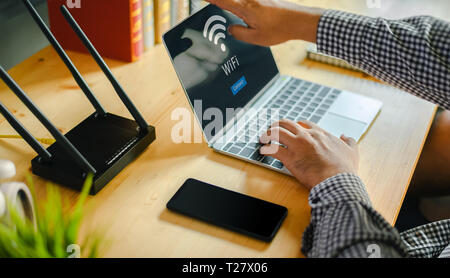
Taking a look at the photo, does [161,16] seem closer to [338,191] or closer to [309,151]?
[309,151]

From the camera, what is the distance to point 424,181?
4.57 ft

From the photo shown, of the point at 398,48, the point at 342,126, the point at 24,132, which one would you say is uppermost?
the point at 398,48

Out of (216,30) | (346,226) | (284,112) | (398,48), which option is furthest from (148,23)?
(346,226)

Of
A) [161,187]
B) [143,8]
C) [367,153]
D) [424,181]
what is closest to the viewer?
[161,187]

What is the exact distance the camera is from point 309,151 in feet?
2.90

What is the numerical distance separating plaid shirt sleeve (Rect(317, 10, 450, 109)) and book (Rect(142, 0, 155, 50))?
1.63ft

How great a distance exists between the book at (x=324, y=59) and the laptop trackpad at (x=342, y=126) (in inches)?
10.0

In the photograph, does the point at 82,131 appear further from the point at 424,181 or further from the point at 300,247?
the point at 424,181

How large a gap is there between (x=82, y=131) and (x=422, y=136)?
0.73 m

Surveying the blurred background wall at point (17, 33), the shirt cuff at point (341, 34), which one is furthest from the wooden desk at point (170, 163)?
the shirt cuff at point (341, 34)

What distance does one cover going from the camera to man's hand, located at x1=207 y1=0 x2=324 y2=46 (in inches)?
35.5

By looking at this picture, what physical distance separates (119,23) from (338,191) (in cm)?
70

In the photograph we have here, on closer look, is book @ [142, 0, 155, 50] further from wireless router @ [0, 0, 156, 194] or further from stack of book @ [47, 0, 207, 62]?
wireless router @ [0, 0, 156, 194]
